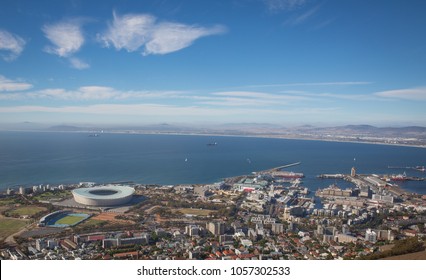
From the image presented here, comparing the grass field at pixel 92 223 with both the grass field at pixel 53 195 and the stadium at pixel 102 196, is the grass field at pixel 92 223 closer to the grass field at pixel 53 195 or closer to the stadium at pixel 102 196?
the stadium at pixel 102 196

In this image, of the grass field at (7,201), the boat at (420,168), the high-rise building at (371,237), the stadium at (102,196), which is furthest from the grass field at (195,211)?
the boat at (420,168)

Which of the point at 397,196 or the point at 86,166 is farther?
the point at 86,166

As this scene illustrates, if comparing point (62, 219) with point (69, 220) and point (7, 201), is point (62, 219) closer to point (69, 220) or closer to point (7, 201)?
point (69, 220)

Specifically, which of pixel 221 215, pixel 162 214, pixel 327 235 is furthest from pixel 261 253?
pixel 162 214

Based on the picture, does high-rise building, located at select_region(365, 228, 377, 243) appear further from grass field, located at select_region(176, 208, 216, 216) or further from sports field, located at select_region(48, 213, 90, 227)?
sports field, located at select_region(48, 213, 90, 227)

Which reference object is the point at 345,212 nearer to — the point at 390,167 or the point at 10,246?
the point at 10,246

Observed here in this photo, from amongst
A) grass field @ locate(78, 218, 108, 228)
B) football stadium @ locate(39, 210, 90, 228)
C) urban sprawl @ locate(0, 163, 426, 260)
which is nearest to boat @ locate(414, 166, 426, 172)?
urban sprawl @ locate(0, 163, 426, 260)
